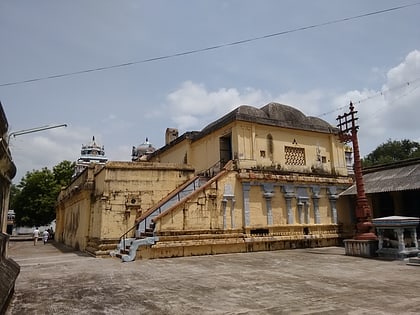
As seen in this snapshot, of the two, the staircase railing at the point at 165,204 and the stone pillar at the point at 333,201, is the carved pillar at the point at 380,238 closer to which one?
the stone pillar at the point at 333,201

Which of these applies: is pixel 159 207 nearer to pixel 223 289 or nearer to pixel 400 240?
pixel 223 289

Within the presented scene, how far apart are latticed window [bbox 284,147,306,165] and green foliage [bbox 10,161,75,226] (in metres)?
24.9

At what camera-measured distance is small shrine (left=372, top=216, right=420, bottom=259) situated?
10.8 m

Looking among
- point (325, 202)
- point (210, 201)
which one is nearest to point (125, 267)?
point (210, 201)

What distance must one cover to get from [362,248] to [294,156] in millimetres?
6048

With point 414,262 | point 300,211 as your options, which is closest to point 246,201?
point 300,211

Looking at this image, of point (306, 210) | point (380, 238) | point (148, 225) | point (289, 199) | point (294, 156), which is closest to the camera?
point (380, 238)

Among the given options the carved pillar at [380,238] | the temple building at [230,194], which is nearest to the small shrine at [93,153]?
the temple building at [230,194]

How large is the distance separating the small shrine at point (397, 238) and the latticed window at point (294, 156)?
220 inches

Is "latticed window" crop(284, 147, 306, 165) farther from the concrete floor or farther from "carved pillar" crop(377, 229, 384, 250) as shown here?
the concrete floor

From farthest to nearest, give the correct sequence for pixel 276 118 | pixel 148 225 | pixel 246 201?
1. pixel 276 118
2. pixel 246 201
3. pixel 148 225

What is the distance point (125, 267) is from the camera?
388 inches

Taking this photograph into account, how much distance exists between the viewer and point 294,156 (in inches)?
659

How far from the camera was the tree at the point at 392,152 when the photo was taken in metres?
43.6
